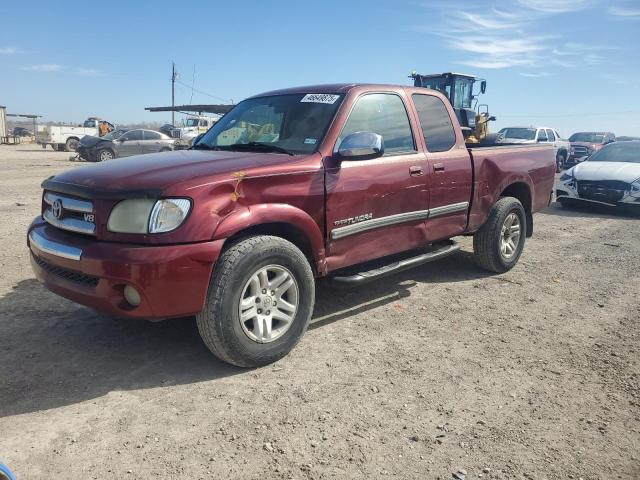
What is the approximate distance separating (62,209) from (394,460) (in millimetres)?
2595

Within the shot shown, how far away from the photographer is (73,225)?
3.27m

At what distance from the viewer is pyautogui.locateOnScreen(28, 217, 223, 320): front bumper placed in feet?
9.59

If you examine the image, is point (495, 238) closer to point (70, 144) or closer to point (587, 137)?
point (587, 137)

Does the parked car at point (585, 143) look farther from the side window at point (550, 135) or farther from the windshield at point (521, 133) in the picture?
the windshield at point (521, 133)

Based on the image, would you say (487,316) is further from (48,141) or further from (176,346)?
(48,141)

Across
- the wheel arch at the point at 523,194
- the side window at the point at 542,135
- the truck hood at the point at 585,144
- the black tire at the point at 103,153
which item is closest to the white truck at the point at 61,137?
the black tire at the point at 103,153

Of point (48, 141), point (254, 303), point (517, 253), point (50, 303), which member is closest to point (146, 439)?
point (254, 303)

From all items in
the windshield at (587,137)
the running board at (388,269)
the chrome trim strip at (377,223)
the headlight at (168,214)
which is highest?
the windshield at (587,137)

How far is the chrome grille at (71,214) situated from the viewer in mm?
3162

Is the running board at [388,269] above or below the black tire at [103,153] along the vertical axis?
below

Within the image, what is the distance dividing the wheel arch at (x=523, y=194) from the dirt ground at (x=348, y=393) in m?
1.42

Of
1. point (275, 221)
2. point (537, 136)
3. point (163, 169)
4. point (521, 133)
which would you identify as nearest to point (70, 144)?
point (521, 133)

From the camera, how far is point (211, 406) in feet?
9.73

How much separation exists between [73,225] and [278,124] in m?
1.82
